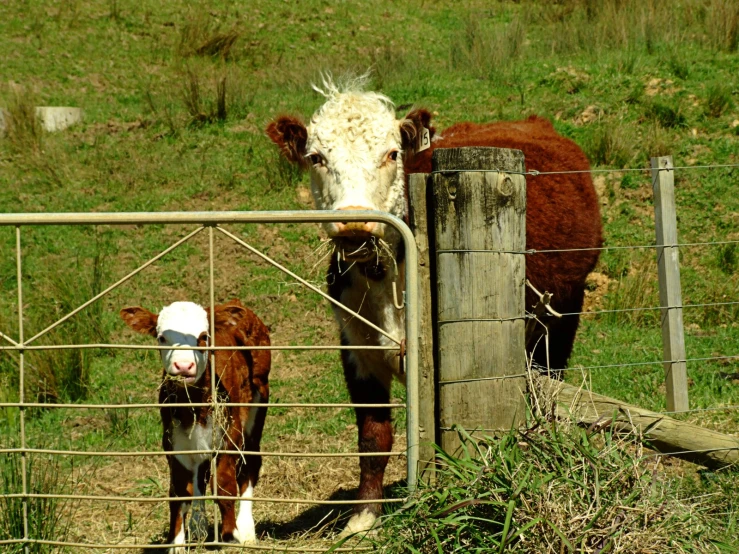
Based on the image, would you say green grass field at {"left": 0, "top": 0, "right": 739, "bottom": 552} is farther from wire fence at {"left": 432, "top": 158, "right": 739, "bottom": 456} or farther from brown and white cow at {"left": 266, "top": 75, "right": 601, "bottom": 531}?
brown and white cow at {"left": 266, "top": 75, "right": 601, "bottom": 531}

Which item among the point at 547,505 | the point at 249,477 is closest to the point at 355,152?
the point at 249,477

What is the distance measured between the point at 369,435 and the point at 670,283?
204cm

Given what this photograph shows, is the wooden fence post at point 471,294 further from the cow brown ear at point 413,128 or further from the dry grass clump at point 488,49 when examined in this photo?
the dry grass clump at point 488,49

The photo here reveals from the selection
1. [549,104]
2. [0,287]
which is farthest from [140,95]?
[549,104]

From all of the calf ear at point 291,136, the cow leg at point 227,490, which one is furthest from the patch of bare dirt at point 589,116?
the cow leg at point 227,490

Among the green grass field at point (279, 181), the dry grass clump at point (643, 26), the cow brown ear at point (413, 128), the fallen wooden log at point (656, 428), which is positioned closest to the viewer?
the fallen wooden log at point (656, 428)

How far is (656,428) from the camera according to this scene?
392 cm

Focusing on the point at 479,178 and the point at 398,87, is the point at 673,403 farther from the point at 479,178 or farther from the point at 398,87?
the point at 398,87

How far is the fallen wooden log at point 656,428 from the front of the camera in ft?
12.3

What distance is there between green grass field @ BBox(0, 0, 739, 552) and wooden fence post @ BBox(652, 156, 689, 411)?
42 cm

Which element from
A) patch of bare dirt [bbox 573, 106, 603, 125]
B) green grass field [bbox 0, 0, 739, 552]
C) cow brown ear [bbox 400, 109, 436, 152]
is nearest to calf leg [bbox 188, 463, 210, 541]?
green grass field [bbox 0, 0, 739, 552]

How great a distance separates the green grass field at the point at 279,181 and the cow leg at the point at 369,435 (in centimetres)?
31

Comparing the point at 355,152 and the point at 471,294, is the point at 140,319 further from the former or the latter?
the point at 471,294

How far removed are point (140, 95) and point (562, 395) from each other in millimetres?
10983
